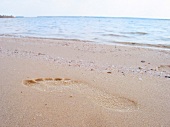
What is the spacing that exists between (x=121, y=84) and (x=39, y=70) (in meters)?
1.64

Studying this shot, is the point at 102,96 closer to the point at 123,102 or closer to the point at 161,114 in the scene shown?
the point at 123,102

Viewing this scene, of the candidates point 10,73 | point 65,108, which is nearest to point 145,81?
point 65,108

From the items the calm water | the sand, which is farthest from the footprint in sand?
the calm water

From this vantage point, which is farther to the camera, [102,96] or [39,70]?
[39,70]

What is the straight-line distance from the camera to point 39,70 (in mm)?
3824

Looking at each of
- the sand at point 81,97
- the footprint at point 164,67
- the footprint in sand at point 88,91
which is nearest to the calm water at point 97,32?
the footprint at point 164,67

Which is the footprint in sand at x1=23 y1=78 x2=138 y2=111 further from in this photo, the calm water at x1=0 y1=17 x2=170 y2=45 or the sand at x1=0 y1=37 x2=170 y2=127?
the calm water at x1=0 y1=17 x2=170 y2=45

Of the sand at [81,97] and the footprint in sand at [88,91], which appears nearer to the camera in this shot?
the sand at [81,97]

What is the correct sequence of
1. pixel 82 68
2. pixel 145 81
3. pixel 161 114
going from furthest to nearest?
pixel 82 68, pixel 145 81, pixel 161 114

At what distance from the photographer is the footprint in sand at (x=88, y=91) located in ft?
8.18

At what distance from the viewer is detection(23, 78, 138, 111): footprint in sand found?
2492mm

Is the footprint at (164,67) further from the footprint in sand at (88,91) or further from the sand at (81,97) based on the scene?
the footprint in sand at (88,91)

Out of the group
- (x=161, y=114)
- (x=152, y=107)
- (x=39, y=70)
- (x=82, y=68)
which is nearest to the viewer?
(x=161, y=114)

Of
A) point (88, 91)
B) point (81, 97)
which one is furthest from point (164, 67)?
point (81, 97)
